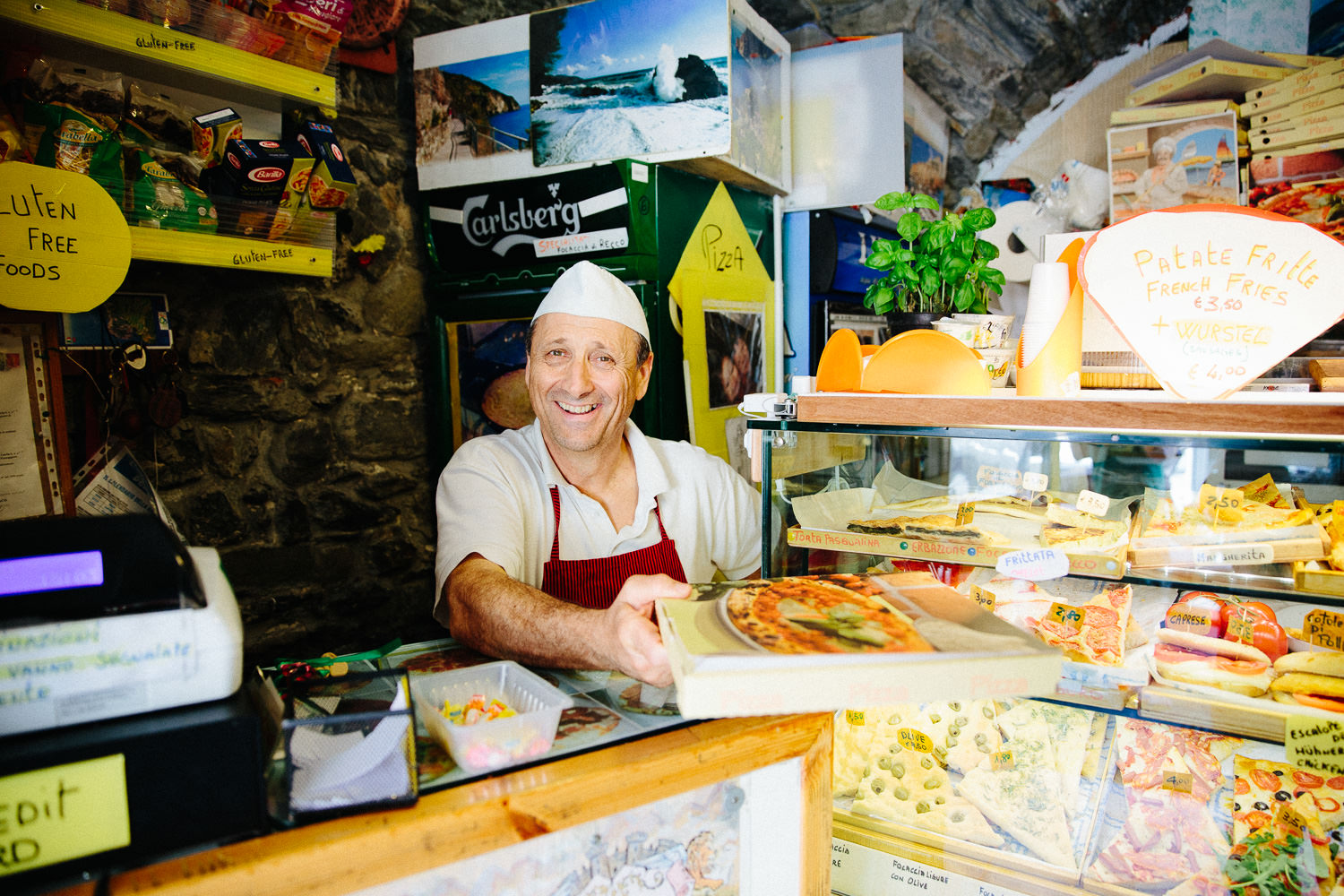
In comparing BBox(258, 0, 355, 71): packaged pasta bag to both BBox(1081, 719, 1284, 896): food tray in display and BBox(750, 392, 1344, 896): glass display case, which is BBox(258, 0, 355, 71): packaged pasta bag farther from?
BBox(1081, 719, 1284, 896): food tray in display

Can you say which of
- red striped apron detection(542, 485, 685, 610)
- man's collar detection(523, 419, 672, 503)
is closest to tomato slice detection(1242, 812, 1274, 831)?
red striped apron detection(542, 485, 685, 610)

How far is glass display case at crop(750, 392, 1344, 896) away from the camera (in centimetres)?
131

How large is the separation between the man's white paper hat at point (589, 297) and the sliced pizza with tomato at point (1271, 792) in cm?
168

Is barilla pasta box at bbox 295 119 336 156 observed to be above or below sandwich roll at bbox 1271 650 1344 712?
above

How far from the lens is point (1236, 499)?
1.52m

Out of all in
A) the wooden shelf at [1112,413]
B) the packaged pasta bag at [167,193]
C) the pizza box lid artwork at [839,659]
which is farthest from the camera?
the packaged pasta bag at [167,193]

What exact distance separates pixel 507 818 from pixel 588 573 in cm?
130

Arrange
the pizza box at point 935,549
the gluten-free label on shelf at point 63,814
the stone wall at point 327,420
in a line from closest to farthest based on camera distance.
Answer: the gluten-free label on shelf at point 63,814 → the pizza box at point 935,549 → the stone wall at point 327,420

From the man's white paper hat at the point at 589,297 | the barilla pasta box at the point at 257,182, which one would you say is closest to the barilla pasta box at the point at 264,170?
the barilla pasta box at the point at 257,182

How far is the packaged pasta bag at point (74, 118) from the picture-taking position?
1596 mm

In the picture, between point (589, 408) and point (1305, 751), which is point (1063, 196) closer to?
point (589, 408)

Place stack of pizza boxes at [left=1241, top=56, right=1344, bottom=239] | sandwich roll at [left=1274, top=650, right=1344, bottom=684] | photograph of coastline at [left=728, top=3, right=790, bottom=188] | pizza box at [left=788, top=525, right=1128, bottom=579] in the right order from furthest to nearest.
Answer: stack of pizza boxes at [left=1241, top=56, right=1344, bottom=239] < photograph of coastline at [left=728, top=3, right=790, bottom=188] < pizza box at [left=788, top=525, right=1128, bottom=579] < sandwich roll at [left=1274, top=650, right=1344, bottom=684]

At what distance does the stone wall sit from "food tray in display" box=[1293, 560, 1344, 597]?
2.54m

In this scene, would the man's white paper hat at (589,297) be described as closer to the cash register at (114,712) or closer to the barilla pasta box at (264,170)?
the barilla pasta box at (264,170)
